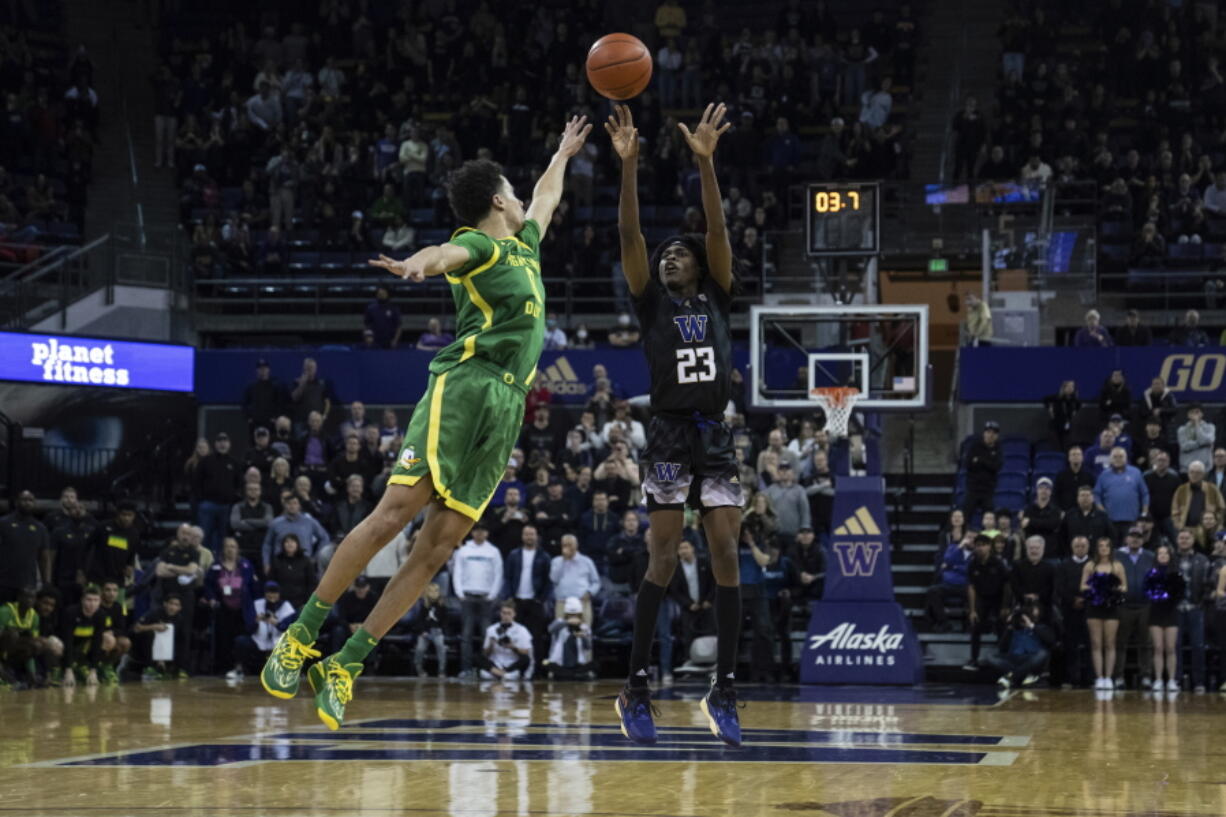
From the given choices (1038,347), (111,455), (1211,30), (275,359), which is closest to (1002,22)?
(1211,30)

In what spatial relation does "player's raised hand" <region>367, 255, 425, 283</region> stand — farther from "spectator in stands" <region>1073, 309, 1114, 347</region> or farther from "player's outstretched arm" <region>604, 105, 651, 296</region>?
"spectator in stands" <region>1073, 309, 1114, 347</region>

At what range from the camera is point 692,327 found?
8281 millimetres

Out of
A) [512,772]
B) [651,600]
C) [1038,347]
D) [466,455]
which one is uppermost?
[1038,347]

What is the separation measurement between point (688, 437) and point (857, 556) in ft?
31.5

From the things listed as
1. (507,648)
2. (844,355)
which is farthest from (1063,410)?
(507,648)

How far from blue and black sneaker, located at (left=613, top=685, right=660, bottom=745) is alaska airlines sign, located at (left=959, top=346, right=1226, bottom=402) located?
15035mm

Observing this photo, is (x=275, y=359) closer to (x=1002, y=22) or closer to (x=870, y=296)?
(x=870, y=296)

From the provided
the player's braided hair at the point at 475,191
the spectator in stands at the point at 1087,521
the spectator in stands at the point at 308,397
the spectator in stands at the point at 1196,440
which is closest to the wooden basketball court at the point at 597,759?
the player's braided hair at the point at 475,191

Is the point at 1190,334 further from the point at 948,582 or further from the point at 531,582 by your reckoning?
the point at 531,582

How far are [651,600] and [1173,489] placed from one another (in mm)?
12473

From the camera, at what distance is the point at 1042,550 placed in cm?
1822

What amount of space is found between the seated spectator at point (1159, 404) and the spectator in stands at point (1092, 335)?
1288 millimetres

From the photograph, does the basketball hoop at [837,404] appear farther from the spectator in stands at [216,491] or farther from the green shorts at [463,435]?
the green shorts at [463,435]

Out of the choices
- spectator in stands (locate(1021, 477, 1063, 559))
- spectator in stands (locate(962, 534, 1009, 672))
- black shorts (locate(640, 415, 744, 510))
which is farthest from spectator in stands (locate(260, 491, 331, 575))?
black shorts (locate(640, 415, 744, 510))
